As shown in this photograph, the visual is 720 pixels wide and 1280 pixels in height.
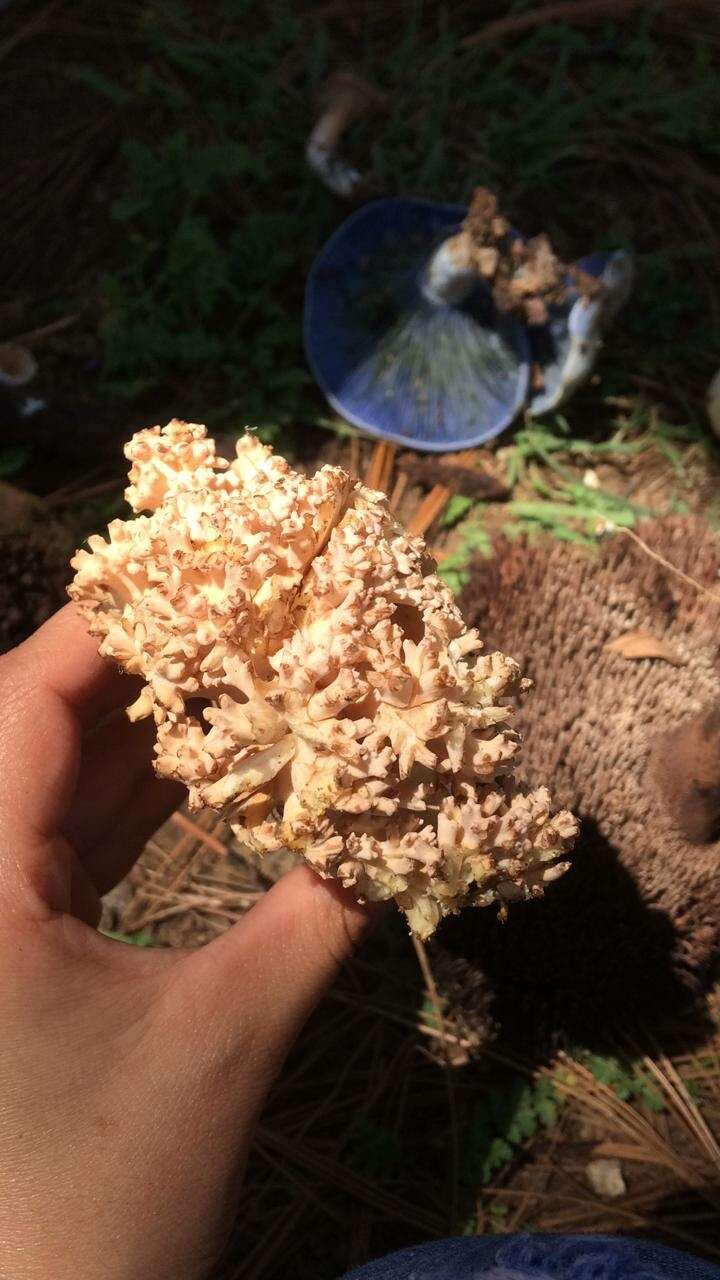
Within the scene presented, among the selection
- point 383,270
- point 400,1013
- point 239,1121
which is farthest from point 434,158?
point 239,1121

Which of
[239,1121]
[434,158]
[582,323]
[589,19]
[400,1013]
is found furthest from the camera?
[589,19]

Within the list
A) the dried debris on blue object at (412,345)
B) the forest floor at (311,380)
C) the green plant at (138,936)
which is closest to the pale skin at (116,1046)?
the forest floor at (311,380)

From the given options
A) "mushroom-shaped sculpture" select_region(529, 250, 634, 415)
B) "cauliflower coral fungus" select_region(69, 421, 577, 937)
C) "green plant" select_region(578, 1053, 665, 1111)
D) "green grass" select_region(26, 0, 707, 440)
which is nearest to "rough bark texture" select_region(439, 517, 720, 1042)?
"green plant" select_region(578, 1053, 665, 1111)

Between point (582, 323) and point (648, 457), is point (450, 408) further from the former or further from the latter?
point (648, 457)

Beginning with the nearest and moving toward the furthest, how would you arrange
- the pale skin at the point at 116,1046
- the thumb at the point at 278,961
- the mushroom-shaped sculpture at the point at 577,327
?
the pale skin at the point at 116,1046 < the thumb at the point at 278,961 < the mushroom-shaped sculpture at the point at 577,327

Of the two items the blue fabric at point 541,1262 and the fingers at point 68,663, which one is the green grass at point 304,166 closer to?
the fingers at point 68,663

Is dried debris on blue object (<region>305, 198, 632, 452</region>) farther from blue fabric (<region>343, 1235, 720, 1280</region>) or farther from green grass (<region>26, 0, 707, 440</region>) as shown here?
blue fabric (<region>343, 1235, 720, 1280</region>)
